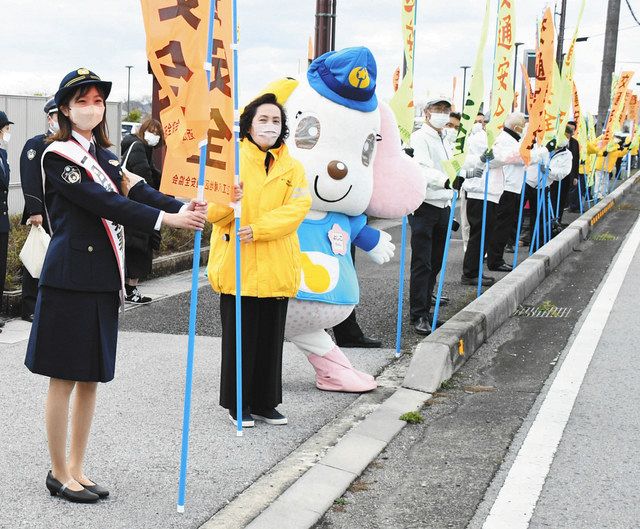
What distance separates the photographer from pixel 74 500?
12.5 feet

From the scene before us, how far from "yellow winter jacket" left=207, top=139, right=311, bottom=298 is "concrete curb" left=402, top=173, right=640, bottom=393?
4.65ft

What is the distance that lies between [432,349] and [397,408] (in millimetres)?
775

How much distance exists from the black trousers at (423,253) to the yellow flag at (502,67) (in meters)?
1.03

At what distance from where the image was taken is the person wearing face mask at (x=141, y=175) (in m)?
8.52

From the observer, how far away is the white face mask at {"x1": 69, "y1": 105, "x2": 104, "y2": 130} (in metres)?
3.70

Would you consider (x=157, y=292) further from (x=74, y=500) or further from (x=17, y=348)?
(x=74, y=500)

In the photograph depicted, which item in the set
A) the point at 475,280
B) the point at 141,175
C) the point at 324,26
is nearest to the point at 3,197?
the point at 141,175

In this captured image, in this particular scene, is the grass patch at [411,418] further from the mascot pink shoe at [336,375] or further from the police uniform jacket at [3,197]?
the police uniform jacket at [3,197]

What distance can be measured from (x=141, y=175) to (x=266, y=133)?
153 inches

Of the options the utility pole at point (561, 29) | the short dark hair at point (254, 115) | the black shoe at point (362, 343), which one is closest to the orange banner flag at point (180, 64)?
the short dark hair at point (254, 115)

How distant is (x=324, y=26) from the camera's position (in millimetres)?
8312

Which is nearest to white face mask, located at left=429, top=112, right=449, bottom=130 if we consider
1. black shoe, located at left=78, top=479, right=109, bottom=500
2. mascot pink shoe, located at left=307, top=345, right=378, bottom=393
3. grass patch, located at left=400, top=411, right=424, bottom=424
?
mascot pink shoe, located at left=307, top=345, right=378, bottom=393

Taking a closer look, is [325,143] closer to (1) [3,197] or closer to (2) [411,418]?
(2) [411,418]

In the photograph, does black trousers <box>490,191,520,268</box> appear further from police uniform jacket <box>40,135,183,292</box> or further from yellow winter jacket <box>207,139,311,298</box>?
police uniform jacket <box>40,135,183,292</box>
